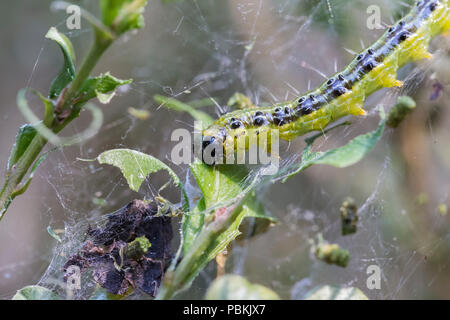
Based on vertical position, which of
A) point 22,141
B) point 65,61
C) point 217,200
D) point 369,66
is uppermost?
point 369,66

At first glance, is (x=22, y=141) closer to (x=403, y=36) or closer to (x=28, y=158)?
(x=28, y=158)

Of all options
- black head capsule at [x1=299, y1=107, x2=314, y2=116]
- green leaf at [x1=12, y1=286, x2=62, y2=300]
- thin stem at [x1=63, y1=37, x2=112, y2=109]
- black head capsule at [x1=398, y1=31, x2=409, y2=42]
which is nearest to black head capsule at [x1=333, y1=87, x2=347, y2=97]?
black head capsule at [x1=299, y1=107, x2=314, y2=116]

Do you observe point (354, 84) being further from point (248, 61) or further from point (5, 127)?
point (5, 127)

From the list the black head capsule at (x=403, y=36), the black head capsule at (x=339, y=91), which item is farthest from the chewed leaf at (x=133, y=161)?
A: the black head capsule at (x=403, y=36)

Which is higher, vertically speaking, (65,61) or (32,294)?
(65,61)

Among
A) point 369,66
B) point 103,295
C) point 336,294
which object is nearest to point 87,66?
point 103,295

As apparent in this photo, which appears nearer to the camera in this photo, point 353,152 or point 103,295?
point 353,152

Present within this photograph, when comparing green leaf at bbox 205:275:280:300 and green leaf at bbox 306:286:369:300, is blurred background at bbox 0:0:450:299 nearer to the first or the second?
green leaf at bbox 306:286:369:300
